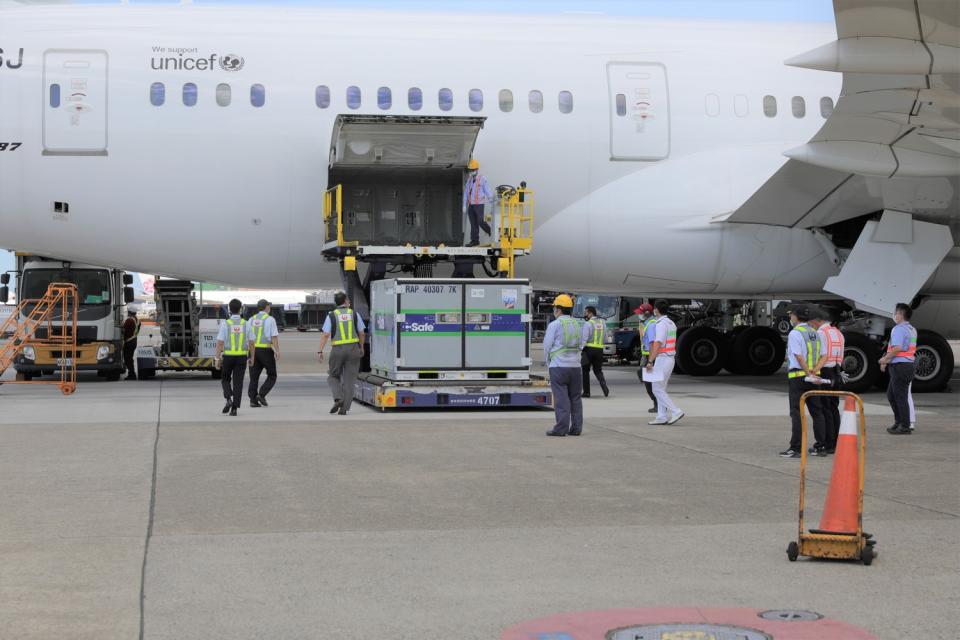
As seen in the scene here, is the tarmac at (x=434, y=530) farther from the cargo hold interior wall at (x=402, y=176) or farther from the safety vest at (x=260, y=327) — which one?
the cargo hold interior wall at (x=402, y=176)

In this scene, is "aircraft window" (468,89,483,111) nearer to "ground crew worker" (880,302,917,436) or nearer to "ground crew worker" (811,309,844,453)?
"ground crew worker" (880,302,917,436)

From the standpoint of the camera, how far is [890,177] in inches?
687

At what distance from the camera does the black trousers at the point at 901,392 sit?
14094 millimetres

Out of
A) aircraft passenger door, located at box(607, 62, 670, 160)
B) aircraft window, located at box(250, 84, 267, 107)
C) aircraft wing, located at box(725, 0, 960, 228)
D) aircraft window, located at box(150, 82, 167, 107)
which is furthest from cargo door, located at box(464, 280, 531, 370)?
aircraft window, located at box(150, 82, 167, 107)

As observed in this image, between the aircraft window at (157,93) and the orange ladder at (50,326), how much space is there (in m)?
4.68

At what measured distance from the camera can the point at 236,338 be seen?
16.5 meters

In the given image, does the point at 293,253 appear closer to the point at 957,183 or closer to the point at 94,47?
the point at 94,47

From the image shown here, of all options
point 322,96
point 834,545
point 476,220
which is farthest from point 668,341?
point 834,545

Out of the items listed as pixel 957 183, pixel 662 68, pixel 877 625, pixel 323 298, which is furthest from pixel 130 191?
pixel 323 298

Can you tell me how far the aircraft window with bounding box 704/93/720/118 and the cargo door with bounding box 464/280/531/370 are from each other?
525 centimetres

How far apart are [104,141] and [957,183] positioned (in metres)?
13.2

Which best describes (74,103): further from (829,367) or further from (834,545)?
(834,545)

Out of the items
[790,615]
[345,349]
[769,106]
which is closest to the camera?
[790,615]

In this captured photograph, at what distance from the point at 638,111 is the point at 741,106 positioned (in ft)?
6.21
